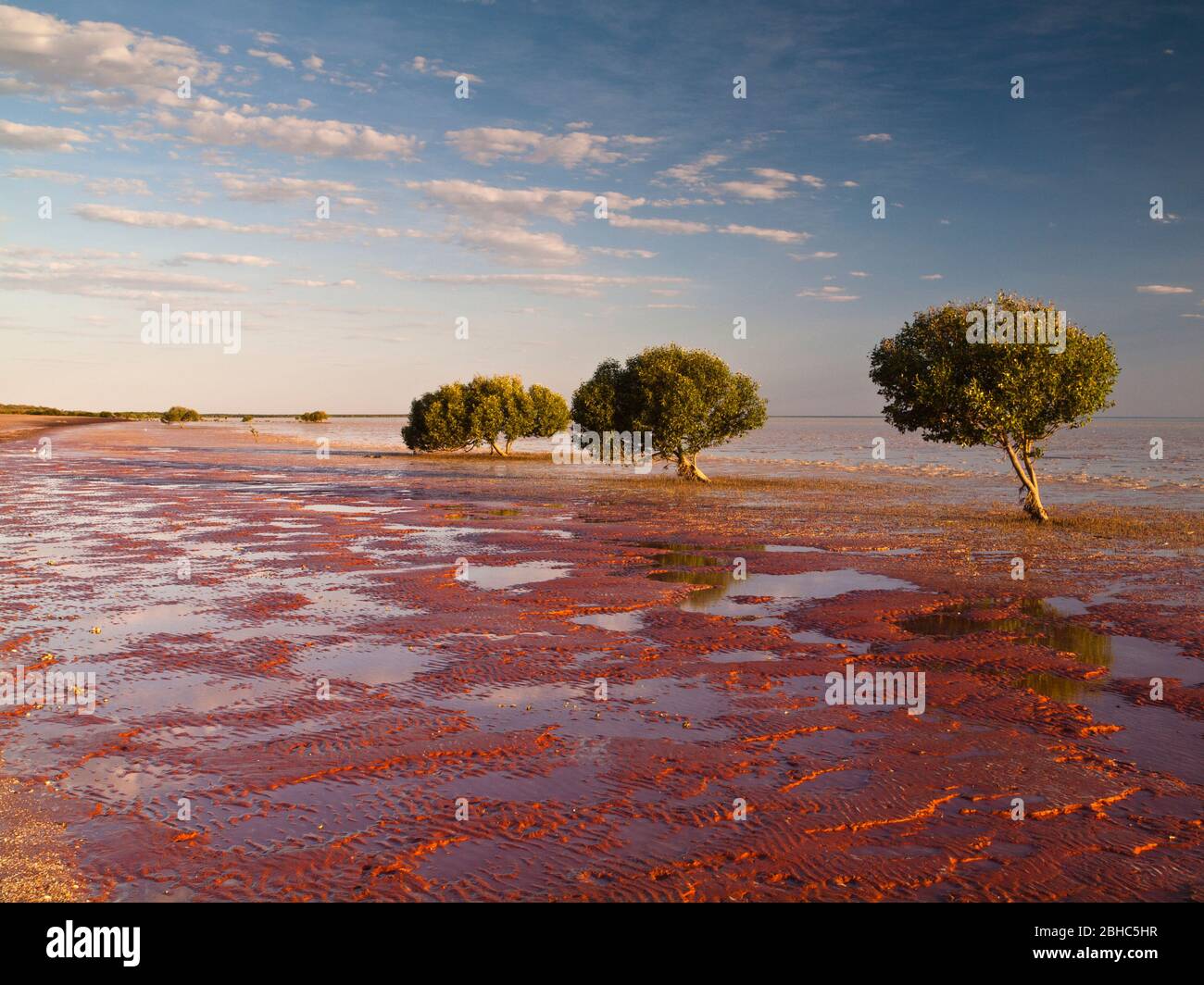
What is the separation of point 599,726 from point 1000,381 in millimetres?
31061

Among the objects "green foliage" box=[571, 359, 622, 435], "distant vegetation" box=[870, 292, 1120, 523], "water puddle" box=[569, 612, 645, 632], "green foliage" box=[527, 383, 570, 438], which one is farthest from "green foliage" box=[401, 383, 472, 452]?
"water puddle" box=[569, 612, 645, 632]

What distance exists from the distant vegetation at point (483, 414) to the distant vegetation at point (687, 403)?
33.6 metres

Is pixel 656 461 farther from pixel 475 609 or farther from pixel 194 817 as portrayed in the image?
pixel 194 817

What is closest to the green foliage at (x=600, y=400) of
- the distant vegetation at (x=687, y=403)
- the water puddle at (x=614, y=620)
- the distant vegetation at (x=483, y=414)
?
the distant vegetation at (x=687, y=403)

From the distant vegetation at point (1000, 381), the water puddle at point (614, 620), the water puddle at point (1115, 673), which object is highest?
the distant vegetation at point (1000, 381)

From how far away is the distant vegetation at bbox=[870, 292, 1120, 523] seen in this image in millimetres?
35844

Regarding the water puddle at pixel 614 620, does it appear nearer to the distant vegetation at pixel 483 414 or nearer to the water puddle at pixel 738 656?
the water puddle at pixel 738 656

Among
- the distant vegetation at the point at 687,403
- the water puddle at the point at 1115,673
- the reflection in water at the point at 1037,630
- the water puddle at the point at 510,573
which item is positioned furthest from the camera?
the distant vegetation at the point at 687,403

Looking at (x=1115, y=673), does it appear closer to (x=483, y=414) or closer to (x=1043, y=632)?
(x=1043, y=632)

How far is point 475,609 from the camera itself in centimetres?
1883

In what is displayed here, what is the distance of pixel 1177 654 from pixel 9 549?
31417 mm

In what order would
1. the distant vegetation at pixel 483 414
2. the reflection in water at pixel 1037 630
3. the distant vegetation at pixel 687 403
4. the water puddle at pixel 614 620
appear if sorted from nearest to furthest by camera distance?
the reflection in water at pixel 1037 630
the water puddle at pixel 614 620
the distant vegetation at pixel 687 403
the distant vegetation at pixel 483 414

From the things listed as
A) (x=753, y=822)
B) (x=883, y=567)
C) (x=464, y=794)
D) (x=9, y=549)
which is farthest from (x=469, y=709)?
(x=9, y=549)

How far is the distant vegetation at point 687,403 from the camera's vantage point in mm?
60250
